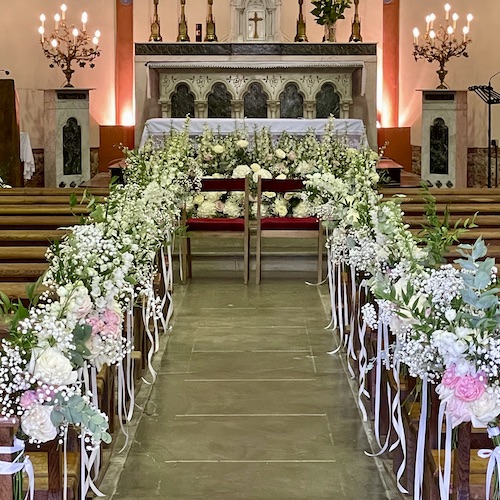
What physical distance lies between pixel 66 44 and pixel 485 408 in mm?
13993

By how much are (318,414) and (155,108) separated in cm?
940

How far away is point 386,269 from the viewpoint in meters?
4.56

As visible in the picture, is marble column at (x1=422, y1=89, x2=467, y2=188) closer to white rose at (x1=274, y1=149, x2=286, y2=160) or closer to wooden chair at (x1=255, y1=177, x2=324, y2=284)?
white rose at (x1=274, y1=149, x2=286, y2=160)

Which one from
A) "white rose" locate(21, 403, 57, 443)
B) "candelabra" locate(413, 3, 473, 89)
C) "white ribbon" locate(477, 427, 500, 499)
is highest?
"candelabra" locate(413, 3, 473, 89)

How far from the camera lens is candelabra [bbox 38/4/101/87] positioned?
47.1ft

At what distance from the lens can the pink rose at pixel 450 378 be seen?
2896mm

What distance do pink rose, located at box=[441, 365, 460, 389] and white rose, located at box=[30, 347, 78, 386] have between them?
3.16 feet

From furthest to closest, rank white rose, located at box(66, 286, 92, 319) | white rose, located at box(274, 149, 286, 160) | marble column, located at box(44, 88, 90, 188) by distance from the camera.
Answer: marble column, located at box(44, 88, 90, 188) < white rose, located at box(274, 149, 286, 160) < white rose, located at box(66, 286, 92, 319)

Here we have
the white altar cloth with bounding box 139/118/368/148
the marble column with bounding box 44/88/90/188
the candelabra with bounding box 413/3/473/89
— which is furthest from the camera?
the candelabra with bounding box 413/3/473/89

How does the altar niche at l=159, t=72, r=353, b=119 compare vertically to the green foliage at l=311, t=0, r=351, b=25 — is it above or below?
below

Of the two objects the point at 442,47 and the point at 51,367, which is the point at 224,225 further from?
the point at 442,47

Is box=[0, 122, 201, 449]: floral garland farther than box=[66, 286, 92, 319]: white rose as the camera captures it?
No

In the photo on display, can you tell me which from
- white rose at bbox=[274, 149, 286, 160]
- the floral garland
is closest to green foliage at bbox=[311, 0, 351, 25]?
white rose at bbox=[274, 149, 286, 160]

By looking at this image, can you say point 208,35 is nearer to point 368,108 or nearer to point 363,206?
point 368,108
